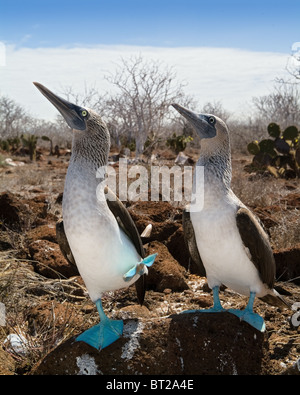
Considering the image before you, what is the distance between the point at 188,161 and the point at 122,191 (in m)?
8.89

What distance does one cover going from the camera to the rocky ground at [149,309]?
7.41 feet

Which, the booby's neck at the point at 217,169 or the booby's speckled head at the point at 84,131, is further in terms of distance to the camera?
the booby's neck at the point at 217,169

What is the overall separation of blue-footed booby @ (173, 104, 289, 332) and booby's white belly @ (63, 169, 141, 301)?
1.47 ft

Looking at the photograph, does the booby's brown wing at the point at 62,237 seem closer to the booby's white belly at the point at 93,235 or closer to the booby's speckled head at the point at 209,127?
the booby's white belly at the point at 93,235

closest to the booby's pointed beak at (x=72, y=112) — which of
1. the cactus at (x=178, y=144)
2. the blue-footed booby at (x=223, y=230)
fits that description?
the blue-footed booby at (x=223, y=230)

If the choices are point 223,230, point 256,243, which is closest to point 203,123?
point 223,230

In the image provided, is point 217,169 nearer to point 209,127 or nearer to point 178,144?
point 209,127

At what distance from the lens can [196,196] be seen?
2.46m

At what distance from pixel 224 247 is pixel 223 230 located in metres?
0.09

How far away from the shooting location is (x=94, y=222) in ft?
7.29

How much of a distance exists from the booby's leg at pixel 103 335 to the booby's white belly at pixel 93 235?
0.22 m

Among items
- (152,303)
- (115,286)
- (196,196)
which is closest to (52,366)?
(115,286)

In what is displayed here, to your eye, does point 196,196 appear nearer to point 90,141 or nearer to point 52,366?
point 90,141
